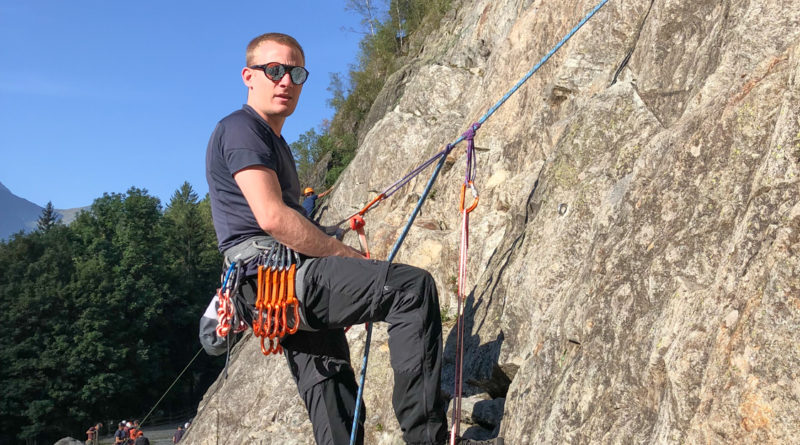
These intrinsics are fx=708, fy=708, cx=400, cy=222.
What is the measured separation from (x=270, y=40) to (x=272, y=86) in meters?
0.35

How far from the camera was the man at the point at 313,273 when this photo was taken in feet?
13.5

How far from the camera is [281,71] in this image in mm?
4516

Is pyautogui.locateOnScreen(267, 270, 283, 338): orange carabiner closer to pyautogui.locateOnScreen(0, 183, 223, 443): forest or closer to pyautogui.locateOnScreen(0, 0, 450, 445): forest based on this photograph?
pyautogui.locateOnScreen(0, 0, 450, 445): forest

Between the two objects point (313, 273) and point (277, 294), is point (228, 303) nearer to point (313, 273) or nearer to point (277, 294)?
point (277, 294)

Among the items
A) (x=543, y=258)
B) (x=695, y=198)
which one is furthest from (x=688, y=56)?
(x=695, y=198)

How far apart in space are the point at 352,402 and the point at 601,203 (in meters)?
2.52

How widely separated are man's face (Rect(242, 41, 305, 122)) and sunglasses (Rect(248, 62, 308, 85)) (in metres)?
0.02

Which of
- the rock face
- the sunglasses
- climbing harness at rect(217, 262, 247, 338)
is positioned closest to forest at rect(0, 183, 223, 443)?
the rock face

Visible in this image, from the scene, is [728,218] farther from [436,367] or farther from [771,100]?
[436,367]

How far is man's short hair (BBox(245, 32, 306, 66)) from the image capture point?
15.2 ft

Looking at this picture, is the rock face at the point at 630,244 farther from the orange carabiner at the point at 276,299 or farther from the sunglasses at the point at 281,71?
the sunglasses at the point at 281,71

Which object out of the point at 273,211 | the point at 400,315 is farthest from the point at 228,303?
the point at 400,315

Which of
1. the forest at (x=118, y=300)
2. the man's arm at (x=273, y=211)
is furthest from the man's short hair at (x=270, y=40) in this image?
the forest at (x=118, y=300)

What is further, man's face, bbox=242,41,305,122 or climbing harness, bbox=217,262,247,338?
man's face, bbox=242,41,305,122
